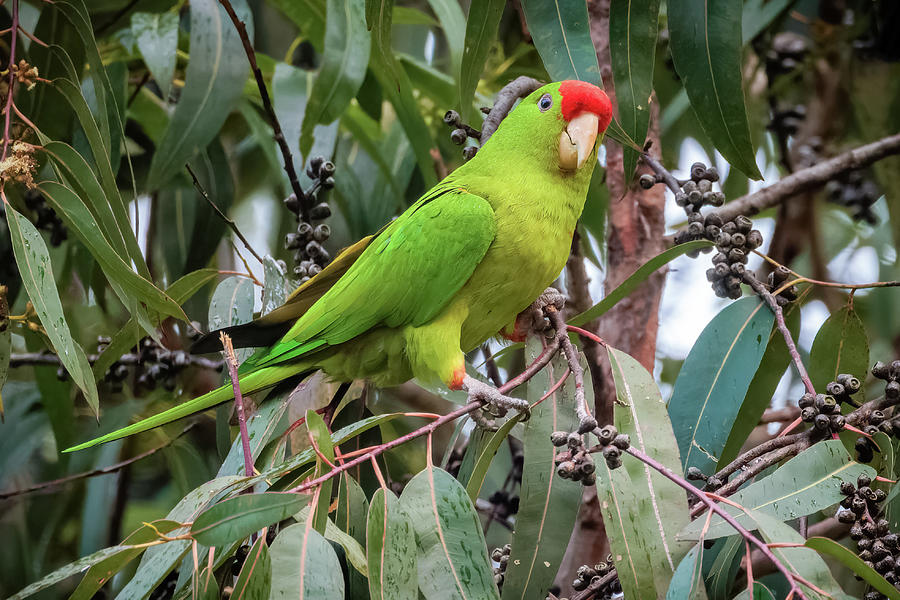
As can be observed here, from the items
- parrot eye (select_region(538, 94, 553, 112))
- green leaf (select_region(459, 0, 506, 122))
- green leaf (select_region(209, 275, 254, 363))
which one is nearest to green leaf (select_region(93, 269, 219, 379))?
green leaf (select_region(209, 275, 254, 363))

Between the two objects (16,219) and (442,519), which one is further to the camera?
(16,219)

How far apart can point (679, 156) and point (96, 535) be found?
9.22 ft

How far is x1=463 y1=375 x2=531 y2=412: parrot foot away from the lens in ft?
5.24

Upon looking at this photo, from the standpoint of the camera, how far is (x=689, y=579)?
1.26 metres

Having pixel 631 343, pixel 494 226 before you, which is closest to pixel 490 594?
pixel 494 226

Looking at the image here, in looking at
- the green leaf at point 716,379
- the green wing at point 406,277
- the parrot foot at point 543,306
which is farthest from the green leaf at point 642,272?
the green wing at point 406,277

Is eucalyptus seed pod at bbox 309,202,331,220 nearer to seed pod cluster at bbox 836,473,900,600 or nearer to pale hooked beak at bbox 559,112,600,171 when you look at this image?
pale hooked beak at bbox 559,112,600,171

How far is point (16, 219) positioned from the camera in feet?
5.22

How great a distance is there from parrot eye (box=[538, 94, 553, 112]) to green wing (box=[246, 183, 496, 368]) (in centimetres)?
25

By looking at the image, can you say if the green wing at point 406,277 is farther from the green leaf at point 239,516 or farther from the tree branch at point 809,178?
the tree branch at point 809,178

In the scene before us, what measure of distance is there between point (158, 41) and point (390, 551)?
1830mm

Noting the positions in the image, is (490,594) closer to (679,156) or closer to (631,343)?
(631,343)

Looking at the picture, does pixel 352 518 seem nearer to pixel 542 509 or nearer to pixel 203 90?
pixel 542 509

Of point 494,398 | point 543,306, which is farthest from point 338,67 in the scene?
point 494,398
